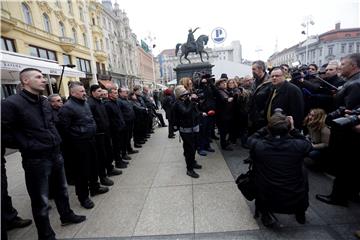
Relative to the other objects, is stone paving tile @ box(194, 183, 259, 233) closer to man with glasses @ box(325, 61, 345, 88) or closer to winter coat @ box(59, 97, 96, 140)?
winter coat @ box(59, 97, 96, 140)

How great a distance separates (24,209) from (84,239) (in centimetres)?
169

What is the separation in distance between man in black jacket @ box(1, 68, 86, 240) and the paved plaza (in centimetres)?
66

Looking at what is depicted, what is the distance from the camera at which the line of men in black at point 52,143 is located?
2.48m

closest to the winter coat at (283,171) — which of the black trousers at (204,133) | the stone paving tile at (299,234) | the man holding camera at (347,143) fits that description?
the stone paving tile at (299,234)

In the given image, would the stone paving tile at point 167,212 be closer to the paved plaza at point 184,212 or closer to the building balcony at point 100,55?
the paved plaza at point 184,212

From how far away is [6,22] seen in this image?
15.2 metres

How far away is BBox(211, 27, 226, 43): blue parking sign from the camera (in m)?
14.2

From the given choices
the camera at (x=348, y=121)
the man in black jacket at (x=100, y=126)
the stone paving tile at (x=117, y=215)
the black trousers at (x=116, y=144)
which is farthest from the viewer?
the black trousers at (x=116, y=144)

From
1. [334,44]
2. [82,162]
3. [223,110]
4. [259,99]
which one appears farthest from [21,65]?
[334,44]

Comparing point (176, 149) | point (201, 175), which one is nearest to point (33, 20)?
point (176, 149)

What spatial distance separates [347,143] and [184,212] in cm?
234

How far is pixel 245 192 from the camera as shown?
2773 millimetres

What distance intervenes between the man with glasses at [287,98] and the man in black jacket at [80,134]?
300 centimetres

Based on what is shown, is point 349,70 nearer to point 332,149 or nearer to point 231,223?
point 332,149
